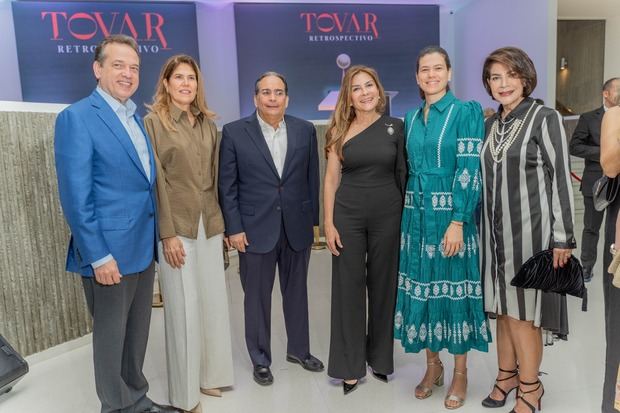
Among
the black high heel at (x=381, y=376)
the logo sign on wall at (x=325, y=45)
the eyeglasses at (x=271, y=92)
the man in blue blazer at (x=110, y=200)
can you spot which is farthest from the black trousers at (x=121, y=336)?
the logo sign on wall at (x=325, y=45)

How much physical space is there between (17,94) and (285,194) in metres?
Result: 6.23

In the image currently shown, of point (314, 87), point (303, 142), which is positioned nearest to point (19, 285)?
point (303, 142)

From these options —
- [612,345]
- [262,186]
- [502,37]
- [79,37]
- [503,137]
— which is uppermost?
[79,37]

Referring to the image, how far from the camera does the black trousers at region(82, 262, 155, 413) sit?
217cm

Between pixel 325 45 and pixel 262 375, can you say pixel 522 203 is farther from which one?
pixel 325 45

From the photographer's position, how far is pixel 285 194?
110 inches

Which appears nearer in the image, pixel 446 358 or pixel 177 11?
pixel 446 358

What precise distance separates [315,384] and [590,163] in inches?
127

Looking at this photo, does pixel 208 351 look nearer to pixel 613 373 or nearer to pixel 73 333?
pixel 73 333

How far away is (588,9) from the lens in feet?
32.1

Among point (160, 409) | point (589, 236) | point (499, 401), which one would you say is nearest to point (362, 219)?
point (499, 401)

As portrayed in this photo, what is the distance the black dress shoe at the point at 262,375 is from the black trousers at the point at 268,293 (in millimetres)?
26

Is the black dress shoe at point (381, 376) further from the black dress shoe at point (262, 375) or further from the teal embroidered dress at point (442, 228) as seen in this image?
the black dress shoe at point (262, 375)

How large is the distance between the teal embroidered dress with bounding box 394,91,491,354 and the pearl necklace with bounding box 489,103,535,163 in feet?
0.20
